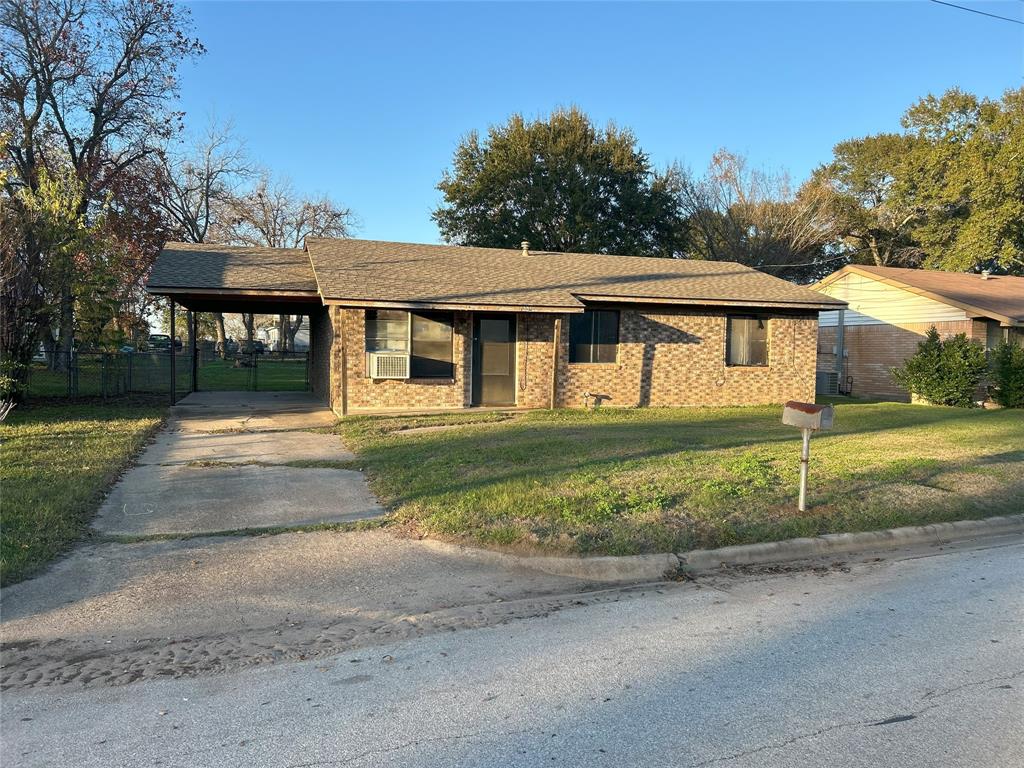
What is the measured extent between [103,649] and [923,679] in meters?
4.71

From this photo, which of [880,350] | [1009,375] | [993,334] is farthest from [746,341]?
[993,334]

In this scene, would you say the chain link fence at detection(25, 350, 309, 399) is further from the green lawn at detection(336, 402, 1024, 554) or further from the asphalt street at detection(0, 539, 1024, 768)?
the asphalt street at detection(0, 539, 1024, 768)

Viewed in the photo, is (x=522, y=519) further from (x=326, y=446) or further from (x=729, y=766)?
(x=326, y=446)

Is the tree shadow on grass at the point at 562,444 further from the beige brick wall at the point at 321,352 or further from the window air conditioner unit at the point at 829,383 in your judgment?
the window air conditioner unit at the point at 829,383

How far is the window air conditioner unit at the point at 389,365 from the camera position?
49.1 feet

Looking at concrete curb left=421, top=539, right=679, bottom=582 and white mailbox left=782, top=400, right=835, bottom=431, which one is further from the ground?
white mailbox left=782, top=400, right=835, bottom=431

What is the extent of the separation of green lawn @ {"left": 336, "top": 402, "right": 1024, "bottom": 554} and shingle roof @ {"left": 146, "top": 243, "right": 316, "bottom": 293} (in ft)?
14.9

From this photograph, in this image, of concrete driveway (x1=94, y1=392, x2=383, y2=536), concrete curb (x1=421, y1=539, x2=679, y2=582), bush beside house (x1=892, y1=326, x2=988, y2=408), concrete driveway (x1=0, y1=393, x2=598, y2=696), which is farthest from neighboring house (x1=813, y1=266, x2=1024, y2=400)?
concrete driveway (x1=0, y1=393, x2=598, y2=696)

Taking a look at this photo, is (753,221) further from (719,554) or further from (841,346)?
(719,554)

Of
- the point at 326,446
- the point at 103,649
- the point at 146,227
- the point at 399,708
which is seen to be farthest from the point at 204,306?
the point at 399,708

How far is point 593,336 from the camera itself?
17.1 metres

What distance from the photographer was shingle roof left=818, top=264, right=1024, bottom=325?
2070cm

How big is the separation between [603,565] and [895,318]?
21525 mm

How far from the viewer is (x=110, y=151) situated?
103 feet
